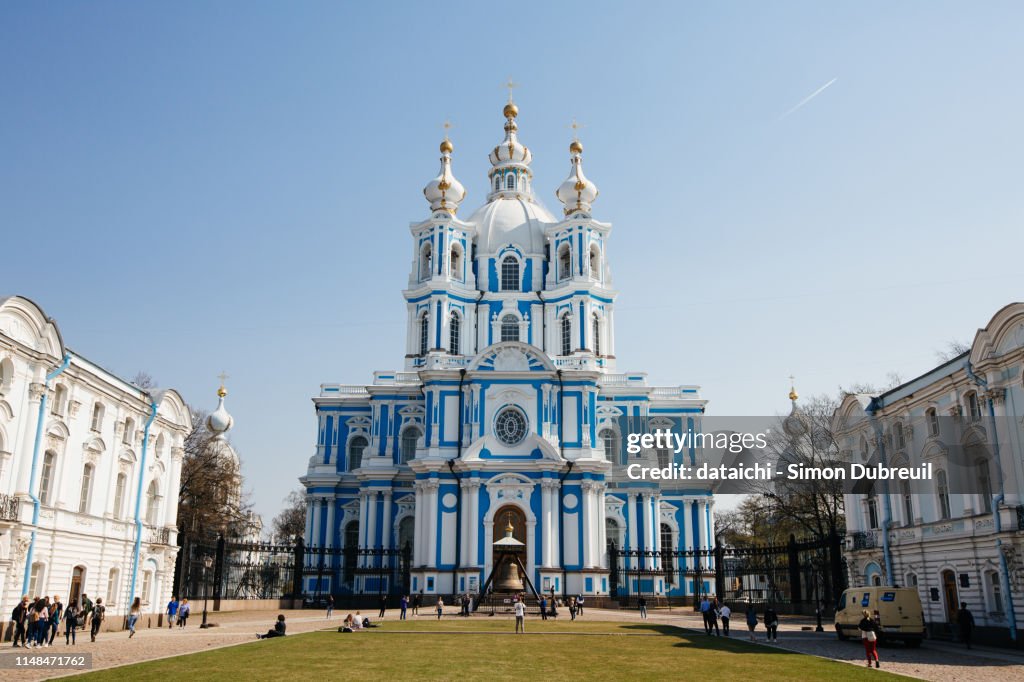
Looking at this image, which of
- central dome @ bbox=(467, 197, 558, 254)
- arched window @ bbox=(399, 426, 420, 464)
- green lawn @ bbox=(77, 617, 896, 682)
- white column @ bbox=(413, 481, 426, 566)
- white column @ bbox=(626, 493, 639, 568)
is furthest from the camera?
central dome @ bbox=(467, 197, 558, 254)

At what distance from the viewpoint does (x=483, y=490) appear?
42.3 m

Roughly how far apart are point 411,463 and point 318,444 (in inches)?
431

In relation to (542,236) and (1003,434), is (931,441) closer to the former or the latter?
(1003,434)

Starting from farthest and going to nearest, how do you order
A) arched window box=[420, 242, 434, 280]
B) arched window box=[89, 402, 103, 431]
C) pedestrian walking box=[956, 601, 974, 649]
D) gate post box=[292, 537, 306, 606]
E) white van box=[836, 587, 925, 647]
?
arched window box=[420, 242, 434, 280]
gate post box=[292, 537, 306, 606]
arched window box=[89, 402, 103, 431]
white van box=[836, 587, 925, 647]
pedestrian walking box=[956, 601, 974, 649]

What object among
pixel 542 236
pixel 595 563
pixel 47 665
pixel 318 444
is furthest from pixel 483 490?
pixel 47 665

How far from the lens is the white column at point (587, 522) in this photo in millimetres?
41594

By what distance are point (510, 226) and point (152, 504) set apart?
30.6 metres

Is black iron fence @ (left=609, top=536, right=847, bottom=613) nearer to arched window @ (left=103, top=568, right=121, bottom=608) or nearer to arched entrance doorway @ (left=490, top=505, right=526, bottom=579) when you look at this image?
arched entrance doorway @ (left=490, top=505, right=526, bottom=579)

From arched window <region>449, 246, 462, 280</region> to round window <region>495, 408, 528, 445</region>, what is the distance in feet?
41.3

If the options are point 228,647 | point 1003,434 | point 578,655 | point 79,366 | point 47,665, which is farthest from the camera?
point 79,366

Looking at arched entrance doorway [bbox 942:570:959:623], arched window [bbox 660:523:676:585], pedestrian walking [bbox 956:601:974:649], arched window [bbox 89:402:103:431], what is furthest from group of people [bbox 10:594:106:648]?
arched window [bbox 660:523:676:585]

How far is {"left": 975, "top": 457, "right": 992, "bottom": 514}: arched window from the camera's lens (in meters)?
24.3

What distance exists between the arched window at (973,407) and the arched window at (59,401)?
26.1 m

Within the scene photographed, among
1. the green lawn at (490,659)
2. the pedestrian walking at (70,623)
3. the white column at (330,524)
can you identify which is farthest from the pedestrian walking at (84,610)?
the white column at (330,524)
